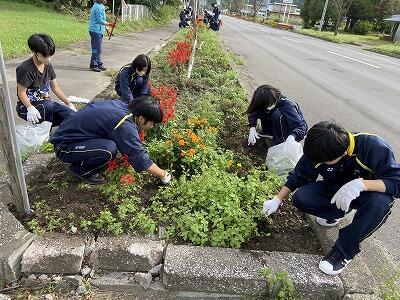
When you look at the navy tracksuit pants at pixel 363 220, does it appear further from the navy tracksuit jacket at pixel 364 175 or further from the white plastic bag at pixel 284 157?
the white plastic bag at pixel 284 157

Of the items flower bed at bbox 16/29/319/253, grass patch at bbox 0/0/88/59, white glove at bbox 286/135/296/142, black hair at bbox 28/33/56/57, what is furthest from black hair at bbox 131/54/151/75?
grass patch at bbox 0/0/88/59

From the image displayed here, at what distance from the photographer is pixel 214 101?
18.6ft

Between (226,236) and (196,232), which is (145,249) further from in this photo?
(226,236)

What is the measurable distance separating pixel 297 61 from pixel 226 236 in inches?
495

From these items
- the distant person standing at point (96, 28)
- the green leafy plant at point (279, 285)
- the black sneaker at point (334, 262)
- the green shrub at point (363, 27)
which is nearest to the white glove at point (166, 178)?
the green leafy plant at point (279, 285)

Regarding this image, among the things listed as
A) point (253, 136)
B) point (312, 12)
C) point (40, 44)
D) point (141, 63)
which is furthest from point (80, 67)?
point (312, 12)

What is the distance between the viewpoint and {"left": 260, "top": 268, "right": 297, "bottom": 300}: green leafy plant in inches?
90.3

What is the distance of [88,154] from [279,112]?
6.90 feet

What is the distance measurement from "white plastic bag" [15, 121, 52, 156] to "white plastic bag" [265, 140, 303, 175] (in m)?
2.51

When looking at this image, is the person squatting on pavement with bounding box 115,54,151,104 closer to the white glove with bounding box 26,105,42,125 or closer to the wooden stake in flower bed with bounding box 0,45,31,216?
the white glove with bounding box 26,105,42,125

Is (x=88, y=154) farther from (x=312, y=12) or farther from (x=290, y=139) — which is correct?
(x=312, y=12)

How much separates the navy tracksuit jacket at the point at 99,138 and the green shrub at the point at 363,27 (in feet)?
151

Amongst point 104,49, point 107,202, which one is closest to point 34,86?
point 107,202

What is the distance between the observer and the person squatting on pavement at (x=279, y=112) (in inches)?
150
